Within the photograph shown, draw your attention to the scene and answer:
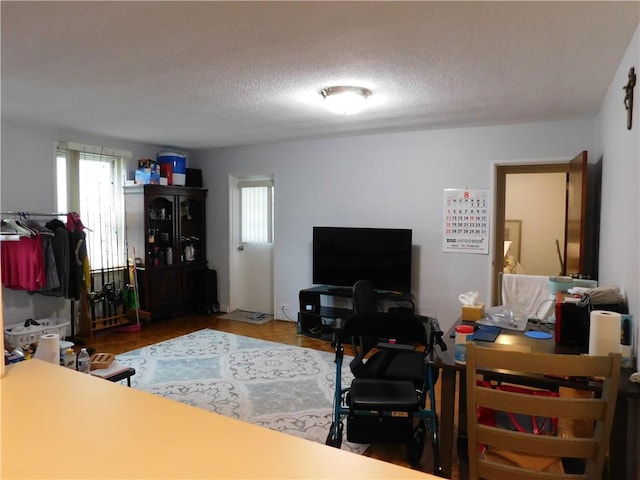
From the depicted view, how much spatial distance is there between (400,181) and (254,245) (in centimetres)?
243

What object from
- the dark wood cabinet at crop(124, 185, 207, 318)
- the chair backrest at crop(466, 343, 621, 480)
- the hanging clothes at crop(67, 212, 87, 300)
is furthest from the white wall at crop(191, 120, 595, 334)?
the chair backrest at crop(466, 343, 621, 480)

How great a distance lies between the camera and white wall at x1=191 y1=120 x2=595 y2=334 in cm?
440

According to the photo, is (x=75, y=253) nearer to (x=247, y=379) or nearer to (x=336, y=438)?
(x=247, y=379)

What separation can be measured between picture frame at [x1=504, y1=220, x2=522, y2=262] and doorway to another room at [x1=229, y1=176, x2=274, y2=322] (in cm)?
355

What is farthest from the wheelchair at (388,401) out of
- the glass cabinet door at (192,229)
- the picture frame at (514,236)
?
the picture frame at (514,236)

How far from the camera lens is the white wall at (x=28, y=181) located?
14.7 feet

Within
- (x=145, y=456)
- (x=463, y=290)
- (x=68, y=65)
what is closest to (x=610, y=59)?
(x=463, y=290)

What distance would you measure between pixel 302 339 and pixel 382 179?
207cm

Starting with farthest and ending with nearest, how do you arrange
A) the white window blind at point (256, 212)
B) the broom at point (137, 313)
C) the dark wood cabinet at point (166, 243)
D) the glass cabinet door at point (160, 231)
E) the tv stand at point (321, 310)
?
the white window blind at point (256, 212)
the glass cabinet door at point (160, 231)
the dark wood cabinet at point (166, 243)
the broom at point (137, 313)
the tv stand at point (321, 310)

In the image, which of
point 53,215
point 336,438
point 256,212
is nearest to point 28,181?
point 53,215

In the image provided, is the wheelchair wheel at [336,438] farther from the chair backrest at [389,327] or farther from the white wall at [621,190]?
the white wall at [621,190]

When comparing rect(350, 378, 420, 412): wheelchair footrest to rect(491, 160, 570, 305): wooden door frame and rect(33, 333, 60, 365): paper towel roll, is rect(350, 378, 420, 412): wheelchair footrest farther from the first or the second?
rect(491, 160, 570, 305): wooden door frame

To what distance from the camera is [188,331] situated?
5336 mm

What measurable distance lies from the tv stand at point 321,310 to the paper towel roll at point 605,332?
116 inches
